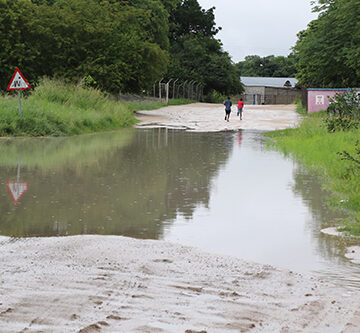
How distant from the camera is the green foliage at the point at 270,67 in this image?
131 meters

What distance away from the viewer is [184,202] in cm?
984

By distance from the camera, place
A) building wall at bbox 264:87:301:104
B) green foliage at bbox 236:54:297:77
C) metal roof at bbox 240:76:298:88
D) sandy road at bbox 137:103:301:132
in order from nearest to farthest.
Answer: sandy road at bbox 137:103:301:132 → building wall at bbox 264:87:301:104 → metal roof at bbox 240:76:298:88 → green foliage at bbox 236:54:297:77

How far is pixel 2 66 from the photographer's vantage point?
3619 cm

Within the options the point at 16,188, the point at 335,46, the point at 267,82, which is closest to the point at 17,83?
the point at 16,188

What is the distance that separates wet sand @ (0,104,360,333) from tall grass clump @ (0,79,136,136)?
1655 centimetres

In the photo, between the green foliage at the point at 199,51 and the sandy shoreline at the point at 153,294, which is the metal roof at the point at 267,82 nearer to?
the green foliage at the point at 199,51

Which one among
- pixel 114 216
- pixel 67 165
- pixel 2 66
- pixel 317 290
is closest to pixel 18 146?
pixel 67 165

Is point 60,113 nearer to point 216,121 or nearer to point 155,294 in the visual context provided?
point 216,121

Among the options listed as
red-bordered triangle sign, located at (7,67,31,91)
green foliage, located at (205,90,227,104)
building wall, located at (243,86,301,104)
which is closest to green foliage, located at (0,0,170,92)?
red-bordered triangle sign, located at (7,67,31,91)

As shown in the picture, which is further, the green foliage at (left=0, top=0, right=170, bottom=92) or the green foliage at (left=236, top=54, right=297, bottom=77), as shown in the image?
the green foliage at (left=236, top=54, right=297, bottom=77)

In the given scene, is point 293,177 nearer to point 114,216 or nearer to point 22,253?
point 114,216

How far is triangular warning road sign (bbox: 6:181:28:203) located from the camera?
32.8 ft

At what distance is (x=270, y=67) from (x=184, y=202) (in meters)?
128

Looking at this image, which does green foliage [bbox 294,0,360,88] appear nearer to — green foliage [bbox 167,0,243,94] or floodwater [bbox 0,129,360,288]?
floodwater [bbox 0,129,360,288]
